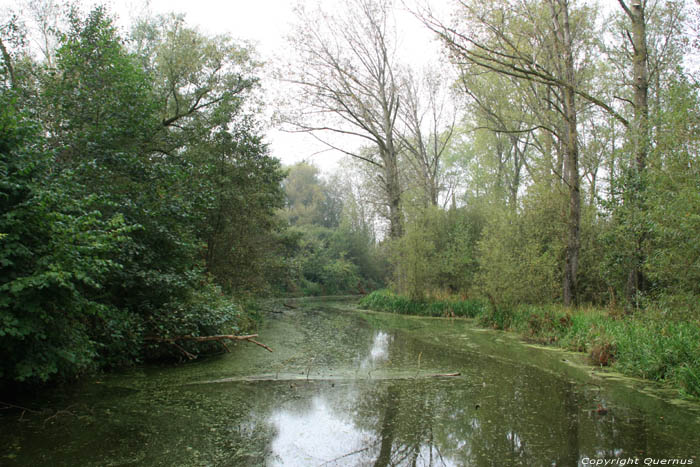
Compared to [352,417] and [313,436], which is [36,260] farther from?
[352,417]

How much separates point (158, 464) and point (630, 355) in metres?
6.24

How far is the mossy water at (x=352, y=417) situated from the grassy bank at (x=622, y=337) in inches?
15.3

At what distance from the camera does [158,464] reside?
3164mm

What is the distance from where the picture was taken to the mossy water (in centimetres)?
339

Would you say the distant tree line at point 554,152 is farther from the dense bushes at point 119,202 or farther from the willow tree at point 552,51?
the dense bushes at point 119,202

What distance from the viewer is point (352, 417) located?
14.3 ft

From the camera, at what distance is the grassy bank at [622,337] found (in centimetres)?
528

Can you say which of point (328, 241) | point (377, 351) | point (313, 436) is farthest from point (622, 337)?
point (328, 241)

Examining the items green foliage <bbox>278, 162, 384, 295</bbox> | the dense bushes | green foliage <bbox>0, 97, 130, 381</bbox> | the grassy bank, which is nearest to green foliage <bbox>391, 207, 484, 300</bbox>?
the grassy bank

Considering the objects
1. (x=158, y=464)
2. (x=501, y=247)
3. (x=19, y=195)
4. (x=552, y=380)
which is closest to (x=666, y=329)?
(x=552, y=380)

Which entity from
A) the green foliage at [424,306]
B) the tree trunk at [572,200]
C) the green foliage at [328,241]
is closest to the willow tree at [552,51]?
the tree trunk at [572,200]

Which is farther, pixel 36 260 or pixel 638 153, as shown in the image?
pixel 638 153

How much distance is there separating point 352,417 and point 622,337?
4789mm

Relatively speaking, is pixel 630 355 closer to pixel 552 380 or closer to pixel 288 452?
pixel 552 380
